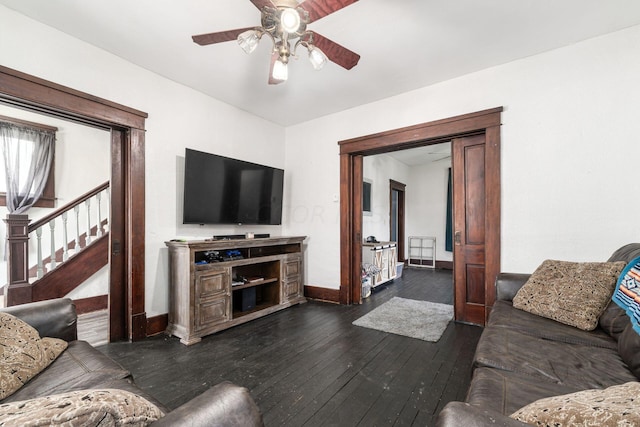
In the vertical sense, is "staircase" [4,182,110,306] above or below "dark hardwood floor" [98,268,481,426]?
above

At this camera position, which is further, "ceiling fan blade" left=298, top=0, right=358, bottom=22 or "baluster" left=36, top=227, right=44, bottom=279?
"baluster" left=36, top=227, right=44, bottom=279

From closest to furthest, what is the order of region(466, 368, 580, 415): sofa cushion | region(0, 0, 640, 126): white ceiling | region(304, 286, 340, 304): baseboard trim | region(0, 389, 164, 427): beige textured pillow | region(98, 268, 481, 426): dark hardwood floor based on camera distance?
region(0, 389, 164, 427): beige textured pillow < region(466, 368, 580, 415): sofa cushion < region(98, 268, 481, 426): dark hardwood floor < region(0, 0, 640, 126): white ceiling < region(304, 286, 340, 304): baseboard trim

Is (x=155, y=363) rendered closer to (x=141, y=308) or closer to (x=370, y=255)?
(x=141, y=308)

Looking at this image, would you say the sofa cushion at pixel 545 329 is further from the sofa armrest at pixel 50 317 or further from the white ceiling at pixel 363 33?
the sofa armrest at pixel 50 317

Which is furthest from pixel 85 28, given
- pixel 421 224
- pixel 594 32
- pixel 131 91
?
pixel 421 224

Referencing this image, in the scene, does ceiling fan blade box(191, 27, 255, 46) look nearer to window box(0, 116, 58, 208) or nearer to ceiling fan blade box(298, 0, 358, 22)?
ceiling fan blade box(298, 0, 358, 22)

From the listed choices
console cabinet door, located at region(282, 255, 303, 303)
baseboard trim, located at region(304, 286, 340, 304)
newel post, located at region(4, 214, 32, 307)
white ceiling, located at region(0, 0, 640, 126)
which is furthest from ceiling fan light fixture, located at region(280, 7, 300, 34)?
newel post, located at region(4, 214, 32, 307)

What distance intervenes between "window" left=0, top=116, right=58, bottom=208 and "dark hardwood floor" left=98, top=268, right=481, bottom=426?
277cm

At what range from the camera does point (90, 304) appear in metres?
3.78

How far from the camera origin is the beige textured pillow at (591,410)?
1.73 ft

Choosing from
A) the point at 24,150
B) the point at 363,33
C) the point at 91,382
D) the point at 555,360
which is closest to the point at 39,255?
the point at 24,150

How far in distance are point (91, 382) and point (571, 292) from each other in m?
2.72

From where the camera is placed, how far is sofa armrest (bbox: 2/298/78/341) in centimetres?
144

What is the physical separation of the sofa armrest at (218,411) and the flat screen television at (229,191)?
2677mm
